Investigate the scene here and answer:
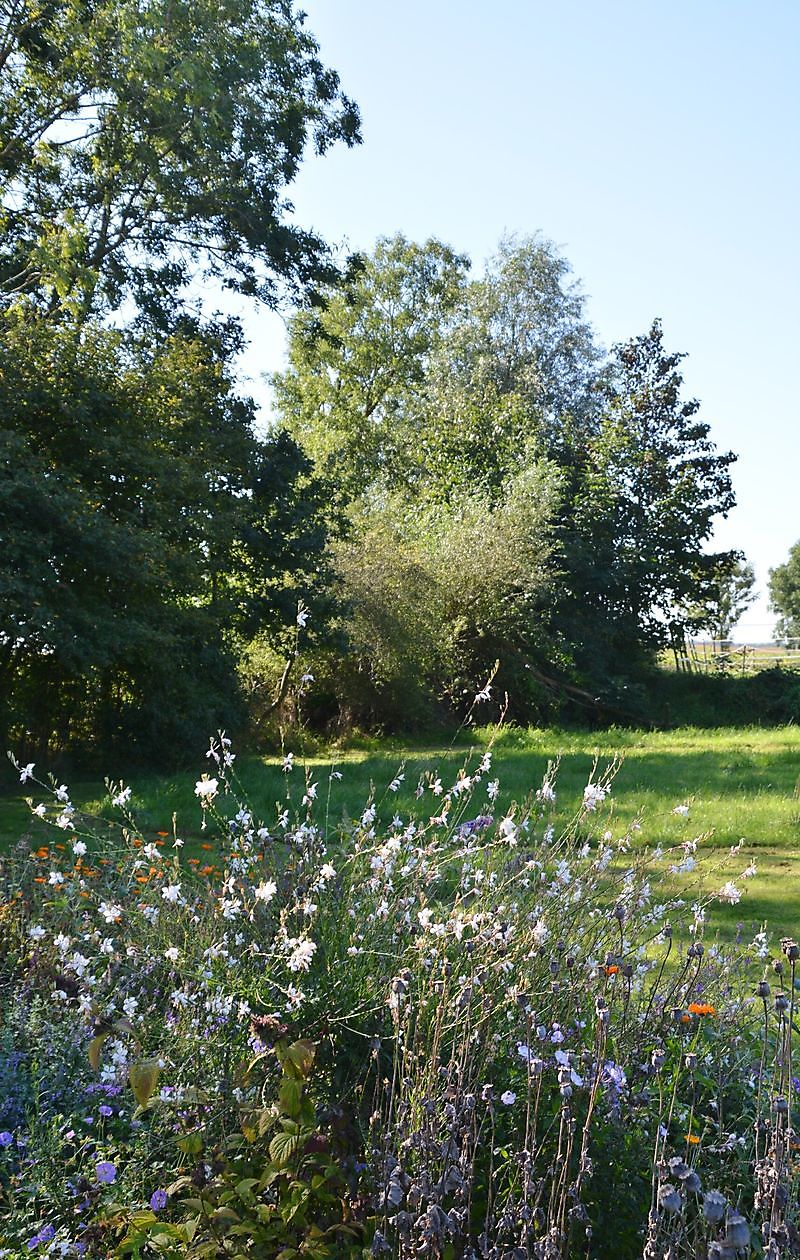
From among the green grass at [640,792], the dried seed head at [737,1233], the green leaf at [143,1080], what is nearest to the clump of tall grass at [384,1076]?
the green leaf at [143,1080]

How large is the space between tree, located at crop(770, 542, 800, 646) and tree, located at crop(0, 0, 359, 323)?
49334mm

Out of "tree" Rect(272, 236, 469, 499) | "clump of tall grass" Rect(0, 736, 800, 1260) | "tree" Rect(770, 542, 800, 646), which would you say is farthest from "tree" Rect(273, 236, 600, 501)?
"tree" Rect(770, 542, 800, 646)

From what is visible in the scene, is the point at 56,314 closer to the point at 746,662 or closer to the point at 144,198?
the point at 144,198

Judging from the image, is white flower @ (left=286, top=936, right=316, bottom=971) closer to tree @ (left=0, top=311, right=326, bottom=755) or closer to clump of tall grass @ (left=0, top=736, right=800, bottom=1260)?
clump of tall grass @ (left=0, top=736, right=800, bottom=1260)

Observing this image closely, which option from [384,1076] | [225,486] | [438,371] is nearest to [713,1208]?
[384,1076]

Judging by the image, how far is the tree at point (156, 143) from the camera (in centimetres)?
1465

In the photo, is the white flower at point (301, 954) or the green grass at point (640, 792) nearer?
the white flower at point (301, 954)

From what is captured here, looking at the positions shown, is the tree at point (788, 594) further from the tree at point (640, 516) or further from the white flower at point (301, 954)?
the white flower at point (301, 954)

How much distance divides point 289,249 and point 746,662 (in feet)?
52.0

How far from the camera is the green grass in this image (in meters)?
7.83

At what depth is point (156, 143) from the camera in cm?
1520

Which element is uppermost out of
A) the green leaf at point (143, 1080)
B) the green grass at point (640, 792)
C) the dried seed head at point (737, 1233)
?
the dried seed head at point (737, 1233)

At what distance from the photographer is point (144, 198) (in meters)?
16.2

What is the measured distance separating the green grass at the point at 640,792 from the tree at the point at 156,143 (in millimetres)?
6625
